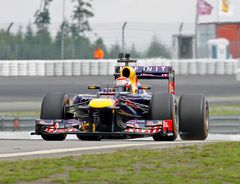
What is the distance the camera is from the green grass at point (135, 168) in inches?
419

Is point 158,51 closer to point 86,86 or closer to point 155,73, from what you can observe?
point 86,86

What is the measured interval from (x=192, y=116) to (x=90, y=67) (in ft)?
87.6

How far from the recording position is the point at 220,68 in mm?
43750

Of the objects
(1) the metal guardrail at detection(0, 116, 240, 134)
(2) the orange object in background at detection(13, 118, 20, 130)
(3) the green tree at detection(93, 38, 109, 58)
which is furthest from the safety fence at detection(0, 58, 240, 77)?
(2) the orange object in background at detection(13, 118, 20, 130)

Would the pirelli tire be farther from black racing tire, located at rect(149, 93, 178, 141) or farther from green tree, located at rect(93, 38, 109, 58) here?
green tree, located at rect(93, 38, 109, 58)

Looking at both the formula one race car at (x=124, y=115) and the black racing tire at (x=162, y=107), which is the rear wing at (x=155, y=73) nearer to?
the formula one race car at (x=124, y=115)

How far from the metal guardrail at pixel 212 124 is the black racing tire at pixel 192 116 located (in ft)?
28.7

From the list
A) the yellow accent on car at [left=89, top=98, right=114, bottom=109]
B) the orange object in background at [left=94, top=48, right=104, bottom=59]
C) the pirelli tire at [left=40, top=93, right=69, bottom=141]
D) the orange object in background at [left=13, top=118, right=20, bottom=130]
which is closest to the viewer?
the yellow accent on car at [left=89, top=98, right=114, bottom=109]

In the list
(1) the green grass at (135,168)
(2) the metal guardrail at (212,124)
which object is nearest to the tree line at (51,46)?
(2) the metal guardrail at (212,124)

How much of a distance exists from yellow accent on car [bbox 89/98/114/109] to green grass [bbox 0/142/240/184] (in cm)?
161

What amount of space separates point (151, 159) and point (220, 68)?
103 ft

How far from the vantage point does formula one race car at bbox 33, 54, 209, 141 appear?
15797 mm

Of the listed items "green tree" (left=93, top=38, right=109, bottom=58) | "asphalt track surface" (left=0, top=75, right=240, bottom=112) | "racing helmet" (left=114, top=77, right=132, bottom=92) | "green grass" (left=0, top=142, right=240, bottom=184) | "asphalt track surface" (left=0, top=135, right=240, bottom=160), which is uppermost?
"green tree" (left=93, top=38, right=109, bottom=58)

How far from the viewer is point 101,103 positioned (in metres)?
15.6
